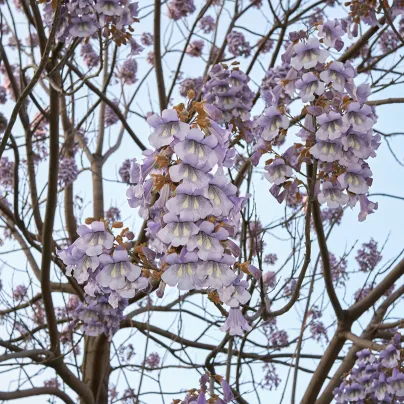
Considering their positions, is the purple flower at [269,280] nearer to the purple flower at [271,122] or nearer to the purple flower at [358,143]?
the purple flower at [271,122]

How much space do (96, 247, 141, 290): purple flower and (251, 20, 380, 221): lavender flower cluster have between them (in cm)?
91

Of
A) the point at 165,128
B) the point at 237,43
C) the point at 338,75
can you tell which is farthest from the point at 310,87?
the point at 237,43

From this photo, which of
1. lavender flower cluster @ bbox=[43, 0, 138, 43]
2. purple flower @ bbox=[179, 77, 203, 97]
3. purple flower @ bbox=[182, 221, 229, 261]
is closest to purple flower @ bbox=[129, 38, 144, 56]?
lavender flower cluster @ bbox=[43, 0, 138, 43]

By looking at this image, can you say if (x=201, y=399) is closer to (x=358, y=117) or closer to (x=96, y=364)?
(x=358, y=117)

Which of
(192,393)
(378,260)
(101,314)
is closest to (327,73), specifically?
(192,393)

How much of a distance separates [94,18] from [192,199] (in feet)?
6.87

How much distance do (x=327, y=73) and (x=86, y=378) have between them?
159 inches

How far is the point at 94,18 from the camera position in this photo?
10.6 feet

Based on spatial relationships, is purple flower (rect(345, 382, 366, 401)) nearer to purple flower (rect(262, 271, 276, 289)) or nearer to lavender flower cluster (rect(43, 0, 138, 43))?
purple flower (rect(262, 271, 276, 289))

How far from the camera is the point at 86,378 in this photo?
532 cm

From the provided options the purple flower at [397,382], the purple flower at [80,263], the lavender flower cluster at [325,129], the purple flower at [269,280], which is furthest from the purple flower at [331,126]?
the purple flower at [269,280]

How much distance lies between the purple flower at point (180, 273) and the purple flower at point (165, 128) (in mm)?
311

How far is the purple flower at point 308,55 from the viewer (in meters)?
2.36

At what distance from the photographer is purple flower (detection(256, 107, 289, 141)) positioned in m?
2.36
